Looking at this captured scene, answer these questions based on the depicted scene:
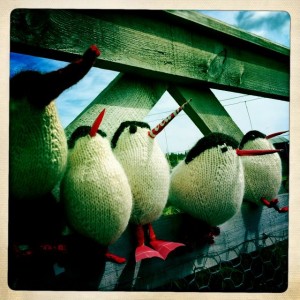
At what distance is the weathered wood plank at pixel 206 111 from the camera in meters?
0.68

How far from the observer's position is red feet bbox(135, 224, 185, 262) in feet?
1.77

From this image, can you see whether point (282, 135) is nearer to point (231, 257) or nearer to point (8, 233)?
point (231, 257)

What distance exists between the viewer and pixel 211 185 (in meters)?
0.58

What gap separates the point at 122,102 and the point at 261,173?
33 centimetres

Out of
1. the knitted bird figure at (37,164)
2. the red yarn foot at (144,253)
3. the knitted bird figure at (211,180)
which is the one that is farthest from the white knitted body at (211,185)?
the knitted bird figure at (37,164)

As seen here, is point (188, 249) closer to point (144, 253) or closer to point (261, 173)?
point (144, 253)

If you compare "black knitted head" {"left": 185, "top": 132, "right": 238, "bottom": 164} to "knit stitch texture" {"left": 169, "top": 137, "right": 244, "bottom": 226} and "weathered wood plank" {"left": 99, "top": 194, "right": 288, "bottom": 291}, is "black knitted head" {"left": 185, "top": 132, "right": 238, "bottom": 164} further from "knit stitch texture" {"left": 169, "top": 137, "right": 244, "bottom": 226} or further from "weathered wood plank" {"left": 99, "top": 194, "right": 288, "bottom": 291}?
"weathered wood plank" {"left": 99, "top": 194, "right": 288, "bottom": 291}

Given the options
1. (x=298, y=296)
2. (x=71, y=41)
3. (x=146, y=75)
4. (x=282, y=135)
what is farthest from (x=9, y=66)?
(x=298, y=296)

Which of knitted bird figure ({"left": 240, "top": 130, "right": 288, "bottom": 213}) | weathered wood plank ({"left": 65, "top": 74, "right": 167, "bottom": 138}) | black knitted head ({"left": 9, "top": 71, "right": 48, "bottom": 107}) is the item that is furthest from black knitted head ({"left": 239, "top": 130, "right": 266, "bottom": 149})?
black knitted head ({"left": 9, "top": 71, "right": 48, "bottom": 107})

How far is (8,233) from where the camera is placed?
1.78ft

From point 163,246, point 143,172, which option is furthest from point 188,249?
point 143,172

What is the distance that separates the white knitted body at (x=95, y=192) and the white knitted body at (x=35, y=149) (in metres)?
0.03

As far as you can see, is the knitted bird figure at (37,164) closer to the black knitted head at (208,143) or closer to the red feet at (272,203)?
the black knitted head at (208,143)

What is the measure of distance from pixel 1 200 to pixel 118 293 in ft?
0.83
